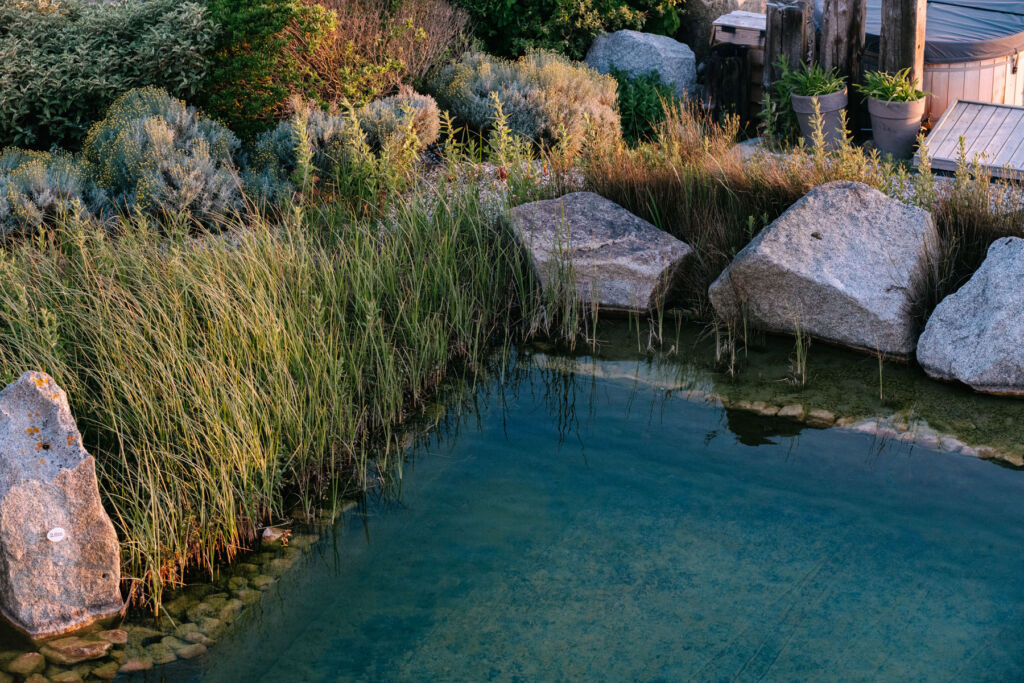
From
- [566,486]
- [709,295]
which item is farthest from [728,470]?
[709,295]

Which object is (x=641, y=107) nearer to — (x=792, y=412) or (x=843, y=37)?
(x=843, y=37)

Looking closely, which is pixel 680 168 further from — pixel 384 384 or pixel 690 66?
pixel 690 66

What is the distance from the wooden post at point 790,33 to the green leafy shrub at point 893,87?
0.62m

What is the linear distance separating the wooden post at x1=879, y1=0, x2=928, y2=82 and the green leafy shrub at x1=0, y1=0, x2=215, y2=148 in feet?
16.3

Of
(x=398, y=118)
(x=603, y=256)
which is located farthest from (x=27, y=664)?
(x=398, y=118)

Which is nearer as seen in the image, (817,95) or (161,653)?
(161,653)

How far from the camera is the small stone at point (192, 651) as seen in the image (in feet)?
10.7

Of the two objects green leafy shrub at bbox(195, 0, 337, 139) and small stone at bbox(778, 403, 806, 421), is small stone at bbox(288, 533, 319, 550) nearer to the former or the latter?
small stone at bbox(778, 403, 806, 421)

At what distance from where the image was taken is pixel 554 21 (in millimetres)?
9141

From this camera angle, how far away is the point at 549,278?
17.5 ft

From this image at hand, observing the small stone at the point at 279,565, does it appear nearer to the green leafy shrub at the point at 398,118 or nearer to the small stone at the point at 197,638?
the small stone at the point at 197,638

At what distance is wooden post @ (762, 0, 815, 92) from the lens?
25.8 ft

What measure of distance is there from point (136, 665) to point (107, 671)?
0.29 ft

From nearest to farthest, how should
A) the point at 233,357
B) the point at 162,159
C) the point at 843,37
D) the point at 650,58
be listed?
the point at 233,357, the point at 162,159, the point at 843,37, the point at 650,58
